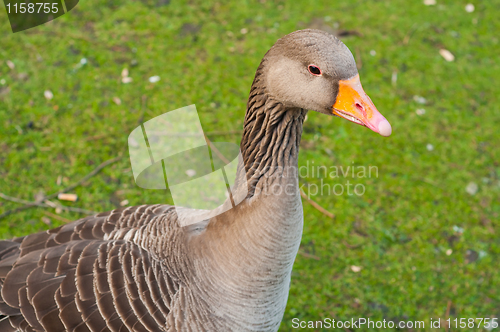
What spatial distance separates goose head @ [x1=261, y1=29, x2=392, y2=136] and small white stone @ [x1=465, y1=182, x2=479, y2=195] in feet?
8.95

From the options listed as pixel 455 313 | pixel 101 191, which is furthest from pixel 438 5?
pixel 101 191

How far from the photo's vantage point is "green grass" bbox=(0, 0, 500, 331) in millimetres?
3436

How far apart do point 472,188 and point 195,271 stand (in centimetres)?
309

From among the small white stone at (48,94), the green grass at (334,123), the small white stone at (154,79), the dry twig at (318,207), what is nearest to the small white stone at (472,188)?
the green grass at (334,123)

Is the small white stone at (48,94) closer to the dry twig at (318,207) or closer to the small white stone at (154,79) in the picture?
the small white stone at (154,79)

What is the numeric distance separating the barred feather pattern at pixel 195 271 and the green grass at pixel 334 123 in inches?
49.9

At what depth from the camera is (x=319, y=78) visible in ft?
5.89

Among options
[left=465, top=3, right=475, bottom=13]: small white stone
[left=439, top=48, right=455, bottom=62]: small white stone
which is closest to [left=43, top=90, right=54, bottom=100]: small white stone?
[left=439, top=48, right=455, bottom=62]: small white stone

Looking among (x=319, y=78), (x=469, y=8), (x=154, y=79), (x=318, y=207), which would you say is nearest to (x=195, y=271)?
(x=319, y=78)

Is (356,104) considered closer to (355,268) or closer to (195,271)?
(195,271)

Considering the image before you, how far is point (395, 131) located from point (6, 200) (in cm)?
397

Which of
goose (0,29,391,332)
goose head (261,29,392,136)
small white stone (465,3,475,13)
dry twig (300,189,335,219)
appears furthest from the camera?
small white stone (465,3,475,13)

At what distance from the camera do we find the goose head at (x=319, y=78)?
1.73 metres

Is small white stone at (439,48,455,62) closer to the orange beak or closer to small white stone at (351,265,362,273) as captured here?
small white stone at (351,265,362,273)
